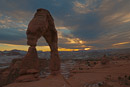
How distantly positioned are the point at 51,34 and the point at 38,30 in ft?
11.4

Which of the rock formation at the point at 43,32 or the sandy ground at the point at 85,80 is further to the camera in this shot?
the rock formation at the point at 43,32

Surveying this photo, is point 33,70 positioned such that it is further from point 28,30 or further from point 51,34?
point 51,34

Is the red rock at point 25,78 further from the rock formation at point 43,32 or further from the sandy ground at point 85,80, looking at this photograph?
the rock formation at point 43,32

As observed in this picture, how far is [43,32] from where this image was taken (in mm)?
9977


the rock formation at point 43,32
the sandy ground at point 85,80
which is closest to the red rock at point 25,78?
the sandy ground at point 85,80

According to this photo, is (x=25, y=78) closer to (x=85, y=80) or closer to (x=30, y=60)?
(x=30, y=60)

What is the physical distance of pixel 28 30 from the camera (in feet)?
29.0

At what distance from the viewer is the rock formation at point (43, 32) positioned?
880cm

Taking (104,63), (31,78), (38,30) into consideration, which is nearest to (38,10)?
(38,30)

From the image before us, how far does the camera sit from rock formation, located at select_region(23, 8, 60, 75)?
28.9 feet

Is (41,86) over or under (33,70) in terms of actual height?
under

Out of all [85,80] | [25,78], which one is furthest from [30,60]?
[85,80]

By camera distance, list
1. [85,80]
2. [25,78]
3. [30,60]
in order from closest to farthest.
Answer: [25,78]
[30,60]
[85,80]

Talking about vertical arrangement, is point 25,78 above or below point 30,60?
below
